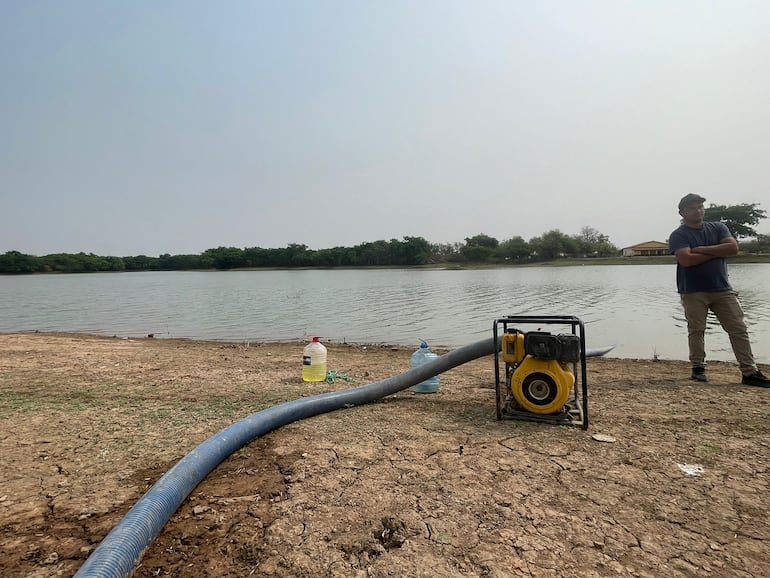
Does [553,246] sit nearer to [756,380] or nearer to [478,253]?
[478,253]

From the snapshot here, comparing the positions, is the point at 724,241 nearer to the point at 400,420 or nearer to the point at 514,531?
the point at 400,420

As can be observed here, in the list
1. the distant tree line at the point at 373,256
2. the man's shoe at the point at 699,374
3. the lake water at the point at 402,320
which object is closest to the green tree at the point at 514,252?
the distant tree line at the point at 373,256

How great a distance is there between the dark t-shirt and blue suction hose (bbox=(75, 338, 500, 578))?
2.89 m

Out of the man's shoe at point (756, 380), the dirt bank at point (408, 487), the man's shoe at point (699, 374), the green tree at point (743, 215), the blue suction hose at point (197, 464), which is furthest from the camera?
the green tree at point (743, 215)

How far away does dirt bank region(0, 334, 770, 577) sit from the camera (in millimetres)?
1963

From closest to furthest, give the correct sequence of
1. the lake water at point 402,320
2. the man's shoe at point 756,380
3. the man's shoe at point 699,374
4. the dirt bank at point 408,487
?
the dirt bank at point 408,487, the man's shoe at point 756,380, the man's shoe at point 699,374, the lake water at point 402,320

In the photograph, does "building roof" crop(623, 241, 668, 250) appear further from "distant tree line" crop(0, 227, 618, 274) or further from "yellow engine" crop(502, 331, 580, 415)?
"yellow engine" crop(502, 331, 580, 415)

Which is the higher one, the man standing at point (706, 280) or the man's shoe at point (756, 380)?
the man standing at point (706, 280)

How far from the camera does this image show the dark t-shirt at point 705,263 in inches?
192

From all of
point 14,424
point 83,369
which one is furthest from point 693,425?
point 83,369

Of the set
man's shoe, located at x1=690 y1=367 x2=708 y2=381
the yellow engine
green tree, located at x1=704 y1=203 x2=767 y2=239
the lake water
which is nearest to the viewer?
the yellow engine

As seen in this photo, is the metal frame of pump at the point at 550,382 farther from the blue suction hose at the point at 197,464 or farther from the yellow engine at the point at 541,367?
the blue suction hose at the point at 197,464

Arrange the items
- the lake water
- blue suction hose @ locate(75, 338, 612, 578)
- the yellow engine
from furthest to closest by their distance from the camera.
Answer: the lake water < the yellow engine < blue suction hose @ locate(75, 338, 612, 578)

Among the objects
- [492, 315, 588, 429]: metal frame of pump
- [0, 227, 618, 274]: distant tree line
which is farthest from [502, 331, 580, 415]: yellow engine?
[0, 227, 618, 274]: distant tree line
